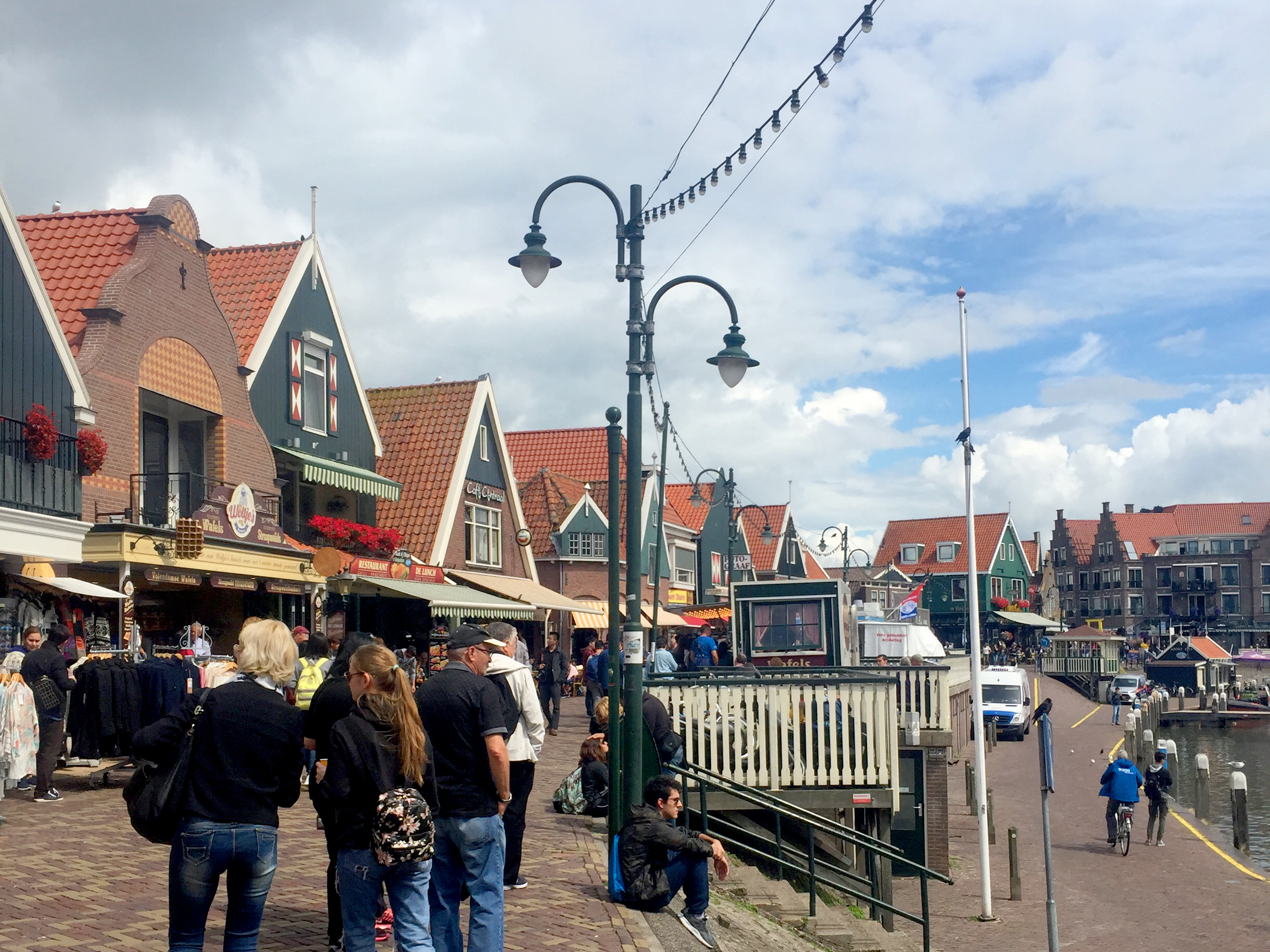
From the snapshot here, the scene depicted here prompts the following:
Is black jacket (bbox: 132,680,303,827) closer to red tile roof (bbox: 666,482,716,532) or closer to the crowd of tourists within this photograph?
the crowd of tourists

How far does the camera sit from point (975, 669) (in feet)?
56.3

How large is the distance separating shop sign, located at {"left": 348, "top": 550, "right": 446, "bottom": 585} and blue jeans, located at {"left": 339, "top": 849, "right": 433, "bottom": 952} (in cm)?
1943

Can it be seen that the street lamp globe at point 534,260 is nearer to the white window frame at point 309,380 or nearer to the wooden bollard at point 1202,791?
the white window frame at point 309,380

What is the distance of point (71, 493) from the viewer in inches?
704

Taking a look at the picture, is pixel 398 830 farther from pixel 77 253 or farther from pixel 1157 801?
pixel 1157 801

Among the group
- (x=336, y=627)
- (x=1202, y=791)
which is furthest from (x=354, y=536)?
(x=1202, y=791)

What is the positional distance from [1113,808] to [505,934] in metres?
17.2

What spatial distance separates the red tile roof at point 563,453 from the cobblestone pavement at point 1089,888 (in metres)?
19.9

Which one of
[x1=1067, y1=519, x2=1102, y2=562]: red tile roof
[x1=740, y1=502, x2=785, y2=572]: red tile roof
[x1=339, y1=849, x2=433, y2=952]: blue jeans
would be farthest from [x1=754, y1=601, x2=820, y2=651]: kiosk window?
[x1=1067, y1=519, x2=1102, y2=562]: red tile roof

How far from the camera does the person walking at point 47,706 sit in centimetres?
1262

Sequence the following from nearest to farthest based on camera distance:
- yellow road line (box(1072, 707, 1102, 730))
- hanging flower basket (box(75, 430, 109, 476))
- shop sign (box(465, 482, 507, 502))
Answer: hanging flower basket (box(75, 430, 109, 476))
shop sign (box(465, 482, 507, 502))
yellow road line (box(1072, 707, 1102, 730))

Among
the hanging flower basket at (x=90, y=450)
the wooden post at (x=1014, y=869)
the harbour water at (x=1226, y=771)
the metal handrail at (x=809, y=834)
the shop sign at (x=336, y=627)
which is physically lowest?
the harbour water at (x=1226, y=771)

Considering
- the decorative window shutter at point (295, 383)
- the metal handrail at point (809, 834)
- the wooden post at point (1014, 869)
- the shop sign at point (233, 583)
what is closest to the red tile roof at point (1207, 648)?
the wooden post at point (1014, 869)

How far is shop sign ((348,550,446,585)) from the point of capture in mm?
24906
